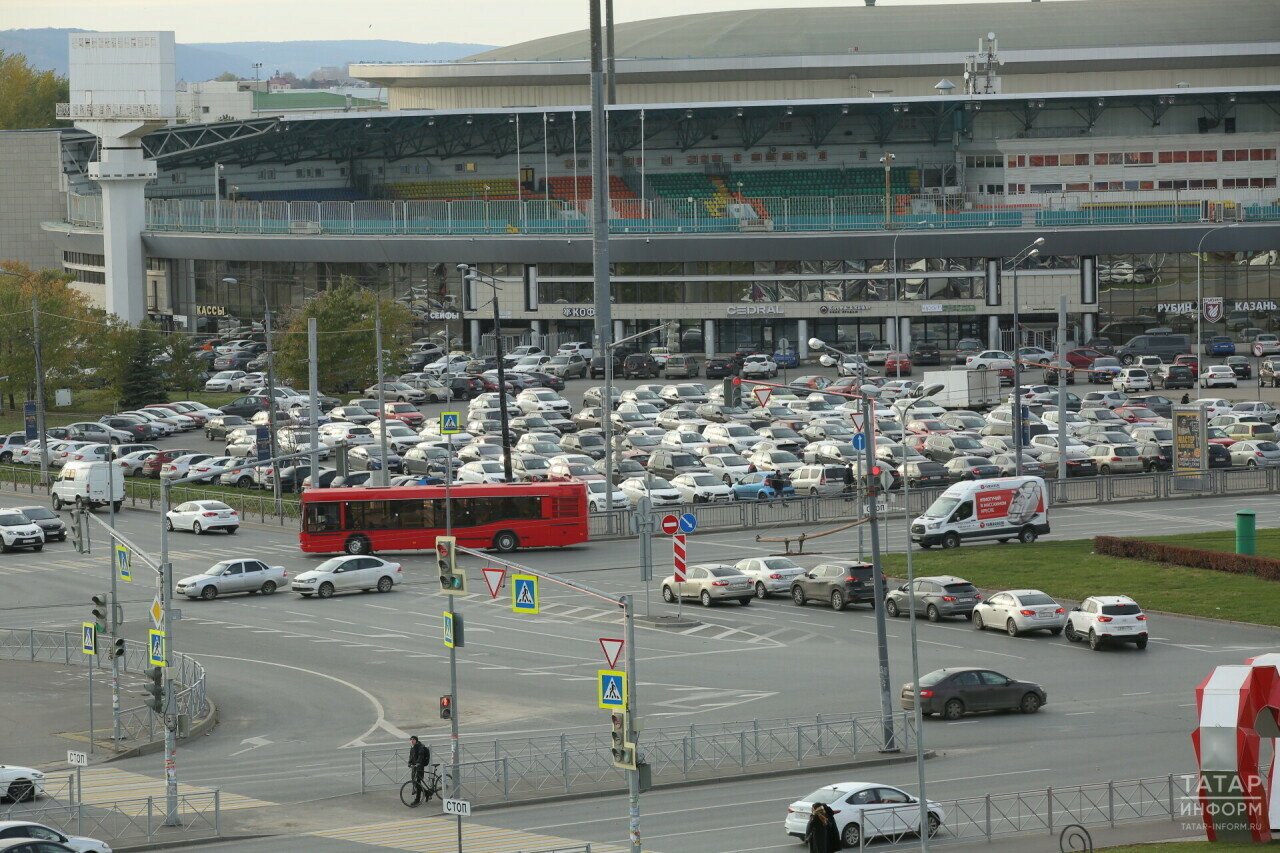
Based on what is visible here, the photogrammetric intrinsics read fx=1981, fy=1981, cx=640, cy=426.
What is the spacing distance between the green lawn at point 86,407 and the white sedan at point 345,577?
141ft

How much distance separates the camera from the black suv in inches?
4638

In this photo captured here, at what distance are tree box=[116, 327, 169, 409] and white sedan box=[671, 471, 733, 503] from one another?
4123cm

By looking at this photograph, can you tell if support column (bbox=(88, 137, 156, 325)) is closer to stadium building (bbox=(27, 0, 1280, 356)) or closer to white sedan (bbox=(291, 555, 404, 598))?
stadium building (bbox=(27, 0, 1280, 356))

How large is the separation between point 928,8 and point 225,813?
135 metres

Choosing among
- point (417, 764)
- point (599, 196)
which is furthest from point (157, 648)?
point (599, 196)

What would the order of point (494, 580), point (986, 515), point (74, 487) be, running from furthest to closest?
point (74, 487) < point (986, 515) < point (494, 580)

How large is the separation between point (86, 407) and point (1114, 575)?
67644 mm

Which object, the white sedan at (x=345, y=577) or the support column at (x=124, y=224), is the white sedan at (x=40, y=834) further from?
the support column at (x=124, y=224)

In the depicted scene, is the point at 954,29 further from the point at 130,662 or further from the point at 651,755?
the point at 651,755

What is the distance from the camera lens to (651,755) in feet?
132

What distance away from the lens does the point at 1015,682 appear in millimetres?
44375

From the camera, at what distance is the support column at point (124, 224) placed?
131 metres

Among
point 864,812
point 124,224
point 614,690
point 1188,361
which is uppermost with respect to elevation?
point 124,224

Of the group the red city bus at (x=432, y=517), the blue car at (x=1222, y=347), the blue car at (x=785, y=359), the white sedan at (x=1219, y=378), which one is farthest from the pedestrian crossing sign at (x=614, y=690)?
the blue car at (x=1222, y=347)
